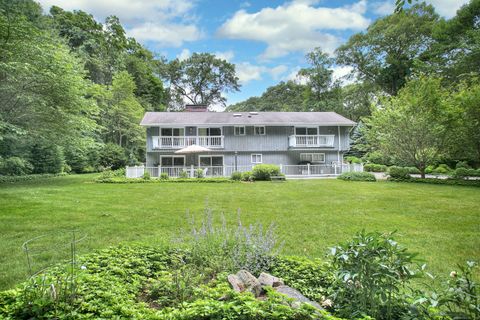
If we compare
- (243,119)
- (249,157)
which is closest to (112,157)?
(243,119)

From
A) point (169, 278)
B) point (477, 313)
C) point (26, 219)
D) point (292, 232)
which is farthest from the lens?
point (26, 219)

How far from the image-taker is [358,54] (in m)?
36.4

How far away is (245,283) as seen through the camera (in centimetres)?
309

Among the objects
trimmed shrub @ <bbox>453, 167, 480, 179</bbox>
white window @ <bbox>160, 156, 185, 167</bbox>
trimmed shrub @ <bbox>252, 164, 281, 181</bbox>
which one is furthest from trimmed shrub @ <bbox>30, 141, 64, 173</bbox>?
trimmed shrub @ <bbox>453, 167, 480, 179</bbox>

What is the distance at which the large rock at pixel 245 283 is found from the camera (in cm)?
299

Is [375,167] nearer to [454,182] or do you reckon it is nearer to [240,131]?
[454,182]

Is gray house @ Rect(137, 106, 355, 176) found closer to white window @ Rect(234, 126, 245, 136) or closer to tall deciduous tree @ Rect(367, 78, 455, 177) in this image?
white window @ Rect(234, 126, 245, 136)

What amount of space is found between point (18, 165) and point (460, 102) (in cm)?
2799

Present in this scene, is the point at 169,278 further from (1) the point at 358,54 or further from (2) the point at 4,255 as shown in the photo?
(1) the point at 358,54

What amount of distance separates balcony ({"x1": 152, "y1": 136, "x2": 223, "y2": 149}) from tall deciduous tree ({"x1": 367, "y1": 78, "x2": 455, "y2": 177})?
487 inches

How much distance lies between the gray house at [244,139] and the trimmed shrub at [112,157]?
4.68m

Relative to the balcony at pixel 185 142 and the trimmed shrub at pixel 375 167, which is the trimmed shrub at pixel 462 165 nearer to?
the trimmed shrub at pixel 375 167

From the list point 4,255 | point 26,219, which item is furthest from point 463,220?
point 26,219

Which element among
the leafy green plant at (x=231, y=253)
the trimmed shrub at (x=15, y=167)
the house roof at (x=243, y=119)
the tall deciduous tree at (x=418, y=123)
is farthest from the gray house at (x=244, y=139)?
the leafy green plant at (x=231, y=253)
